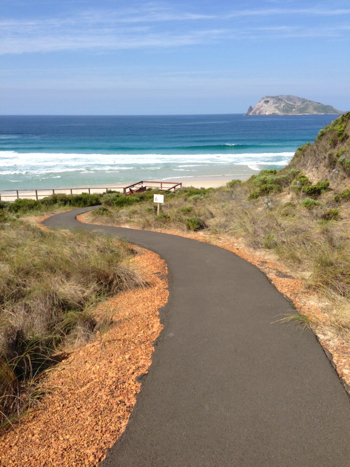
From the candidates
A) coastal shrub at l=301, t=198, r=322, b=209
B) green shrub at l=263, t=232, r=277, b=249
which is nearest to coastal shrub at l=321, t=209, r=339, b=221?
coastal shrub at l=301, t=198, r=322, b=209

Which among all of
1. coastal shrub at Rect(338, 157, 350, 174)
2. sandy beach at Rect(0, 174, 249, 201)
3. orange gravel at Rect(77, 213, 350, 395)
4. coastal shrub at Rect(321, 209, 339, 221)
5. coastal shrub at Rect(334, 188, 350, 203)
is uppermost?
coastal shrub at Rect(338, 157, 350, 174)

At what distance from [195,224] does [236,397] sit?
34.9 ft

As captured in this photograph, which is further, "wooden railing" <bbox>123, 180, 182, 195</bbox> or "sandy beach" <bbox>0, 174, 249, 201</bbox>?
"sandy beach" <bbox>0, 174, 249, 201</bbox>

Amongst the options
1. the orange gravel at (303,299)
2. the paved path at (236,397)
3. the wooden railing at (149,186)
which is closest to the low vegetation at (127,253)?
the orange gravel at (303,299)

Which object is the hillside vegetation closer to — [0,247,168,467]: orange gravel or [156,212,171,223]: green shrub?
[156,212,171,223]: green shrub

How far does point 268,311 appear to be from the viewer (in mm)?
6566

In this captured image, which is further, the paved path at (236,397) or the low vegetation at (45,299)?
the low vegetation at (45,299)

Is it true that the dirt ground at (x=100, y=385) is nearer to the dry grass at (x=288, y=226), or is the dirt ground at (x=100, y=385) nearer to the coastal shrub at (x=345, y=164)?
the dry grass at (x=288, y=226)

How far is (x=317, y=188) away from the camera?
15.2m

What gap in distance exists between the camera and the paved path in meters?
3.45

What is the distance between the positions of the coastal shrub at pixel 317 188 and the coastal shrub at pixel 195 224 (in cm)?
455

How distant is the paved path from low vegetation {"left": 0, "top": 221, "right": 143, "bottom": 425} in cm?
140

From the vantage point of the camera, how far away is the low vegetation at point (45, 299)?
457 centimetres

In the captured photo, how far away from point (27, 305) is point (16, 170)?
160 ft
